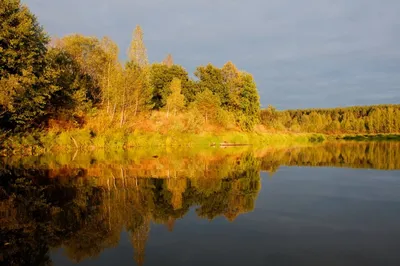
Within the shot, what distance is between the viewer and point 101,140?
114ft

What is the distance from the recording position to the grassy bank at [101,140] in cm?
2820

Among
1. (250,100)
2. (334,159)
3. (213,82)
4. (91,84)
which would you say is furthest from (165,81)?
(334,159)

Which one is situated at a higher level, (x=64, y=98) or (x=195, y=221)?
(x=64, y=98)

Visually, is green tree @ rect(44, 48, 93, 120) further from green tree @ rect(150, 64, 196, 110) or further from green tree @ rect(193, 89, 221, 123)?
green tree @ rect(150, 64, 196, 110)

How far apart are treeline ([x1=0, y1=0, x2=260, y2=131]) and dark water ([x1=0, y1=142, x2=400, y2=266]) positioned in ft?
50.9

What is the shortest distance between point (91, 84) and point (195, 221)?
40.6m

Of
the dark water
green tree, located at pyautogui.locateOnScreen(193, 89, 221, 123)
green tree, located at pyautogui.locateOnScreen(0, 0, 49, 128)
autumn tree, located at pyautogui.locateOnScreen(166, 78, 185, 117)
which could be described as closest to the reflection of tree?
the dark water

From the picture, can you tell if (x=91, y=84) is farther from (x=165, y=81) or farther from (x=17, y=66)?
(x=165, y=81)

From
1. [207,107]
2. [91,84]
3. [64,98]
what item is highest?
[91,84]

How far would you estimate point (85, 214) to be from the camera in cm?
890

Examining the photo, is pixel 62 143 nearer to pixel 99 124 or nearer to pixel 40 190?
pixel 99 124

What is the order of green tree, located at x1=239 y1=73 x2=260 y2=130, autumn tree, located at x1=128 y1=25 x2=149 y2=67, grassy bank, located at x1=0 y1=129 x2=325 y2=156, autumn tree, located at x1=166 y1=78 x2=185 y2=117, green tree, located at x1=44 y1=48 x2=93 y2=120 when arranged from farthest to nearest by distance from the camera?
1. green tree, located at x1=239 y1=73 x2=260 y2=130
2. autumn tree, located at x1=128 y1=25 x2=149 y2=67
3. autumn tree, located at x1=166 y1=78 x2=185 y2=117
4. green tree, located at x1=44 y1=48 x2=93 y2=120
5. grassy bank, located at x1=0 y1=129 x2=325 y2=156

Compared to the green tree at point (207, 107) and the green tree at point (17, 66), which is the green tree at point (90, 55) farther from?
the green tree at point (207, 107)

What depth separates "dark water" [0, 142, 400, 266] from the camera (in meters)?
6.20
